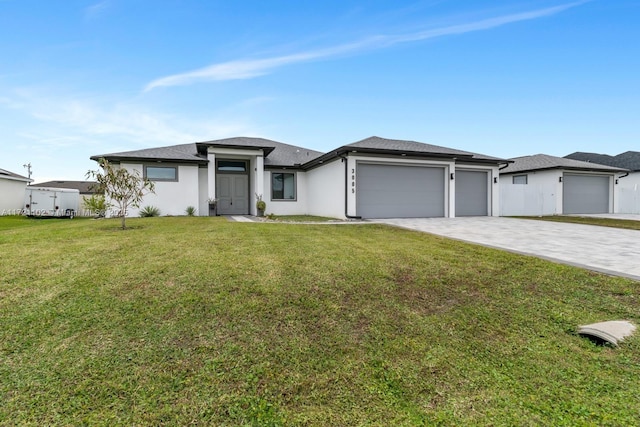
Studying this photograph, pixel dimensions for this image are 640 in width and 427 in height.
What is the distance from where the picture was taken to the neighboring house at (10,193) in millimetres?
19531

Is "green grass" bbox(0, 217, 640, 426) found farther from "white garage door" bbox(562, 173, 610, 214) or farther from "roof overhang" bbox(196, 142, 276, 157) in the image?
"white garage door" bbox(562, 173, 610, 214)

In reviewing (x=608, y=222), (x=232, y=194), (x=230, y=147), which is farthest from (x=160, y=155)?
(x=608, y=222)

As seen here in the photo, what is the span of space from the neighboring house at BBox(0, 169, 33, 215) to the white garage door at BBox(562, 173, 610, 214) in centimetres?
3456

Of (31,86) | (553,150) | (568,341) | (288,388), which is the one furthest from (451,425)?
(553,150)

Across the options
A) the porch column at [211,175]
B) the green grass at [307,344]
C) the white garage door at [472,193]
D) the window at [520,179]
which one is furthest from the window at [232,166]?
the window at [520,179]

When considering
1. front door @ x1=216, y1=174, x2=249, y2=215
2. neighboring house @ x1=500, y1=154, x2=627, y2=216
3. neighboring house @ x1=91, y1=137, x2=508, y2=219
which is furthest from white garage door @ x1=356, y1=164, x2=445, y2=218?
front door @ x1=216, y1=174, x2=249, y2=215

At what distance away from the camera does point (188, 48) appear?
1184 centimetres

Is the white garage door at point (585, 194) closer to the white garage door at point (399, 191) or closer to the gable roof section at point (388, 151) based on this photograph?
the gable roof section at point (388, 151)

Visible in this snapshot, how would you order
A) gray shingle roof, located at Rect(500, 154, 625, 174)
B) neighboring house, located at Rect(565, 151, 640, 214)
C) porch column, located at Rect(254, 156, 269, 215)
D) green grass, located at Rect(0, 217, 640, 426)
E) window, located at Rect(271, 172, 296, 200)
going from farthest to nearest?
neighboring house, located at Rect(565, 151, 640, 214) → gray shingle roof, located at Rect(500, 154, 625, 174) → window, located at Rect(271, 172, 296, 200) → porch column, located at Rect(254, 156, 269, 215) → green grass, located at Rect(0, 217, 640, 426)

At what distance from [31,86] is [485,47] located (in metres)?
17.9

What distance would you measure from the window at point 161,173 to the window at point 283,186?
4885mm

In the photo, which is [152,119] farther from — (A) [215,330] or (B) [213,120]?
(A) [215,330]

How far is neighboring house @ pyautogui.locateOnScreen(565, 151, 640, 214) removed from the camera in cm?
2022

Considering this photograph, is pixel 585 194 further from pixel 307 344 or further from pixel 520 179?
pixel 307 344
